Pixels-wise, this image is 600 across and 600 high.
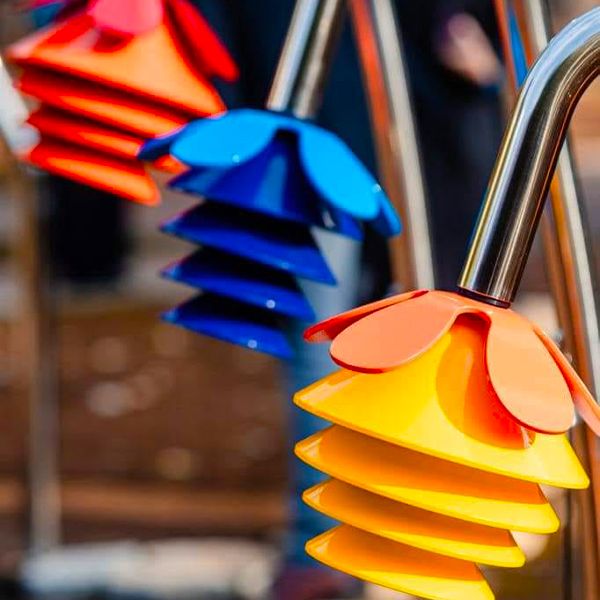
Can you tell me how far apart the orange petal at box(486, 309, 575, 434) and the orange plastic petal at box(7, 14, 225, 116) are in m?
0.25

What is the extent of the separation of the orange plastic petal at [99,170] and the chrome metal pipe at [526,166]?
0.74 feet

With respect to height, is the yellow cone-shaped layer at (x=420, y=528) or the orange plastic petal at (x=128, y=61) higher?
the orange plastic petal at (x=128, y=61)

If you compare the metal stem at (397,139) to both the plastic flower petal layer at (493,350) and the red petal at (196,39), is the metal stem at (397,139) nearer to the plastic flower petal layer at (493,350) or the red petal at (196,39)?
the red petal at (196,39)

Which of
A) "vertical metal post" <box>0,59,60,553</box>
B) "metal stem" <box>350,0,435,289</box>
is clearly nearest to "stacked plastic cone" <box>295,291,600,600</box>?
"metal stem" <box>350,0,435,289</box>

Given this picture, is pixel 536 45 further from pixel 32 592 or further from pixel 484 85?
pixel 32 592

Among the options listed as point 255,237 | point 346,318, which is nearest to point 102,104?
point 255,237

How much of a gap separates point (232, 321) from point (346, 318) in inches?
5.6

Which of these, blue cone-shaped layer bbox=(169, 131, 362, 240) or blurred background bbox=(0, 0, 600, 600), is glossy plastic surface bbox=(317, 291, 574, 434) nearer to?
blue cone-shaped layer bbox=(169, 131, 362, 240)

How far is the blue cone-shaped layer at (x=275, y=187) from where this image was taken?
53 centimetres

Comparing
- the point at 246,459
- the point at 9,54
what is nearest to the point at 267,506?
the point at 246,459

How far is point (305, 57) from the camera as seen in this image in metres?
0.55

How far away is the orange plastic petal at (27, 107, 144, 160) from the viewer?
60cm

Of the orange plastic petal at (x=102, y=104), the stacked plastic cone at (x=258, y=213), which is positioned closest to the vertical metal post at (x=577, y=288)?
the stacked plastic cone at (x=258, y=213)

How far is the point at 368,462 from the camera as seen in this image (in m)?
0.42
